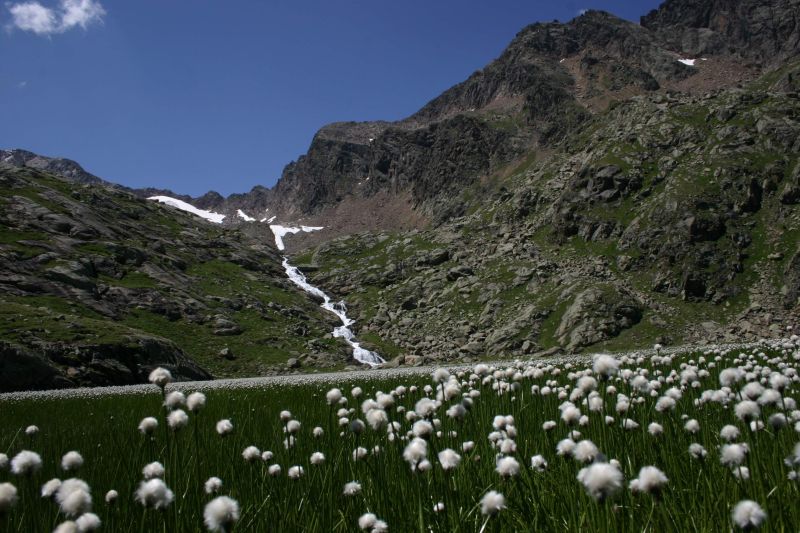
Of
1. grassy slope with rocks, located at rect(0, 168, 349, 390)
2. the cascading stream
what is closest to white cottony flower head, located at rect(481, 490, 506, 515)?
grassy slope with rocks, located at rect(0, 168, 349, 390)

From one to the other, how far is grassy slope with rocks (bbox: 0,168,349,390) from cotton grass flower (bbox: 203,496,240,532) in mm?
38567

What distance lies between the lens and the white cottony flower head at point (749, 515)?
2.24 m

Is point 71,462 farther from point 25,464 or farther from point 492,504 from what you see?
point 492,504

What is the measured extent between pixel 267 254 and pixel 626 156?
10994cm

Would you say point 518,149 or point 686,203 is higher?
point 518,149

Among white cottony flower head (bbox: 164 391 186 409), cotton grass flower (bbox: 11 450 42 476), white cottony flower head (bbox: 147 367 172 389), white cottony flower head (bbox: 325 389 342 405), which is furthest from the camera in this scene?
white cottony flower head (bbox: 325 389 342 405)

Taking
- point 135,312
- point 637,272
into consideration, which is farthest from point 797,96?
point 135,312

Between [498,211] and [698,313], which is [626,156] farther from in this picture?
[698,313]

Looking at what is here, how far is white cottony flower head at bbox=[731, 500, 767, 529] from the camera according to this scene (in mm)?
2238

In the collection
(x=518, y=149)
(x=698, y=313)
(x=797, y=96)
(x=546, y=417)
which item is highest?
(x=518, y=149)

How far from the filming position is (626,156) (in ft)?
324

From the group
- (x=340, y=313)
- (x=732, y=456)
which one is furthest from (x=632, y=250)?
(x=732, y=456)

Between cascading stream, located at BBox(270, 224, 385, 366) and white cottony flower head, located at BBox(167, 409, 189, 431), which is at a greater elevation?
white cottony flower head, located at BBox(167, 409, 189, 431)

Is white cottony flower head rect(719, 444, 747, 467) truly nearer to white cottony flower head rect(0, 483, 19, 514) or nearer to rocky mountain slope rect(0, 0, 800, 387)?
white cottony flower head rect(0, 483, 19, 514)
